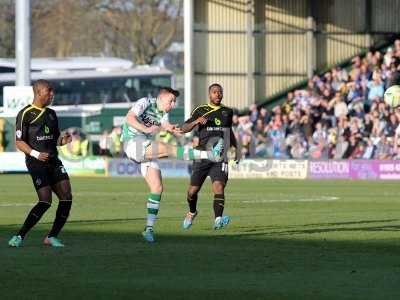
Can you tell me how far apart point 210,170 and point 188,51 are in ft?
89.3

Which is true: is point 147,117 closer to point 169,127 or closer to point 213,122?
point 169,127

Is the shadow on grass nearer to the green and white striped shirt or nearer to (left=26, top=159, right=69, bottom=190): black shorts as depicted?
(left=26, top=159, right=69, bottom=190): black shorts

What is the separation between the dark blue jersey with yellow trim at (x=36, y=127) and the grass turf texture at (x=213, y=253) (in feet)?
4.17

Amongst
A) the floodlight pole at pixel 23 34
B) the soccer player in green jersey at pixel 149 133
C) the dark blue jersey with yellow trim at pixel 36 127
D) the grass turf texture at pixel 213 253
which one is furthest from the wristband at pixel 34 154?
the floodlight pole at pixel 23 34

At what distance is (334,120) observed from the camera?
4378 centimetres

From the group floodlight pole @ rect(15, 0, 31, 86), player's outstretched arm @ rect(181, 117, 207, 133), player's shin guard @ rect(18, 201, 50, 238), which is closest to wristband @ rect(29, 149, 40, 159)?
player's shin guard @ rect(18, 201, 50, 238)

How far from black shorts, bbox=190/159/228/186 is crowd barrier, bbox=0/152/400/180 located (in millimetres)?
19636

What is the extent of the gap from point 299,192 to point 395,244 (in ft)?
47.3

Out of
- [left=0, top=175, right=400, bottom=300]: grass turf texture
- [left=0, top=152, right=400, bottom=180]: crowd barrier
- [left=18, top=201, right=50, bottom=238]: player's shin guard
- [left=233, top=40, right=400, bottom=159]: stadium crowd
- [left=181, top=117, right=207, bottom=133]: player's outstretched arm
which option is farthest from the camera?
[left=233, top=40, right=400, bottom=159]: stadium crowd

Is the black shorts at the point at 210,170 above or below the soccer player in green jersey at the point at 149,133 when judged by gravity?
below

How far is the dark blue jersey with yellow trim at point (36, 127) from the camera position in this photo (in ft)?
52.6

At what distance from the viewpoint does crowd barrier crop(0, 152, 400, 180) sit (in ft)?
129

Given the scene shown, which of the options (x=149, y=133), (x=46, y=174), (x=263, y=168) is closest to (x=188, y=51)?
(x=263, y=168)

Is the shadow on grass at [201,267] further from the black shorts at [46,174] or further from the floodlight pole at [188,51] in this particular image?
the floodlight pole at [188,51]
